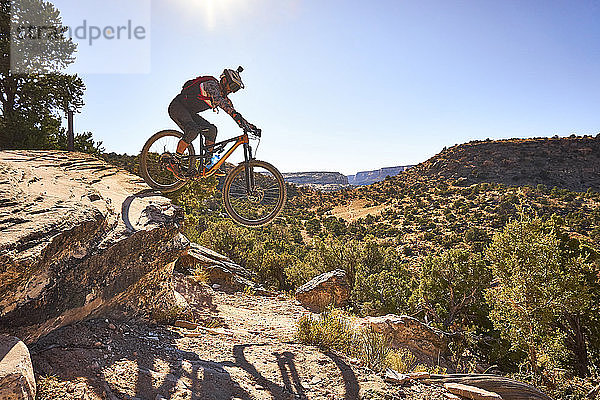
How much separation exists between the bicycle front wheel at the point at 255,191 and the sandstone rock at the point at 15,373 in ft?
13.0

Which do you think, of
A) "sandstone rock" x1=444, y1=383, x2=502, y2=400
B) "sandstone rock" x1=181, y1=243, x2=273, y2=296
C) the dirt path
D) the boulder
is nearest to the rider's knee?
the boulder

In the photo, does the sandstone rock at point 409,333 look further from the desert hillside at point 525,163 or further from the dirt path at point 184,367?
the desert hillside at point 525,163

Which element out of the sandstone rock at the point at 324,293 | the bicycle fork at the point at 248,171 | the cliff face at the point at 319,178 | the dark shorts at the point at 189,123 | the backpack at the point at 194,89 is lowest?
the sandstone rock at the point at 324,293

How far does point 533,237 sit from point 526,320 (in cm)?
406

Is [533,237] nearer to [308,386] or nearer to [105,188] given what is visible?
[308,386]

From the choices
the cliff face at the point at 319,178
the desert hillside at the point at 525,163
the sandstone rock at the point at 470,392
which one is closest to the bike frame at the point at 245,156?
the sandstone rock at the point at 470,392

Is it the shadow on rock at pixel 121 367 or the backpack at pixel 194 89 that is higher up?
the backpack at pixel 194 89

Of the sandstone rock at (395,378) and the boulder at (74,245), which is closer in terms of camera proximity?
the boulder at (74,245)

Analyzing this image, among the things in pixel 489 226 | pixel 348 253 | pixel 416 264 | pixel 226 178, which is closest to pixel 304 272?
pixel 348 253

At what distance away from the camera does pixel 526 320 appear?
14.2 metres

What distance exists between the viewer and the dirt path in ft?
11.9

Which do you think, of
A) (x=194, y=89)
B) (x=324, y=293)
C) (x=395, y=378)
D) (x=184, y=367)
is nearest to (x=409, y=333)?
(x=324, y=293)

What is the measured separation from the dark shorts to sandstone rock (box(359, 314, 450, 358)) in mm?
6866

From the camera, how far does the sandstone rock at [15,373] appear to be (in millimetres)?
2662
